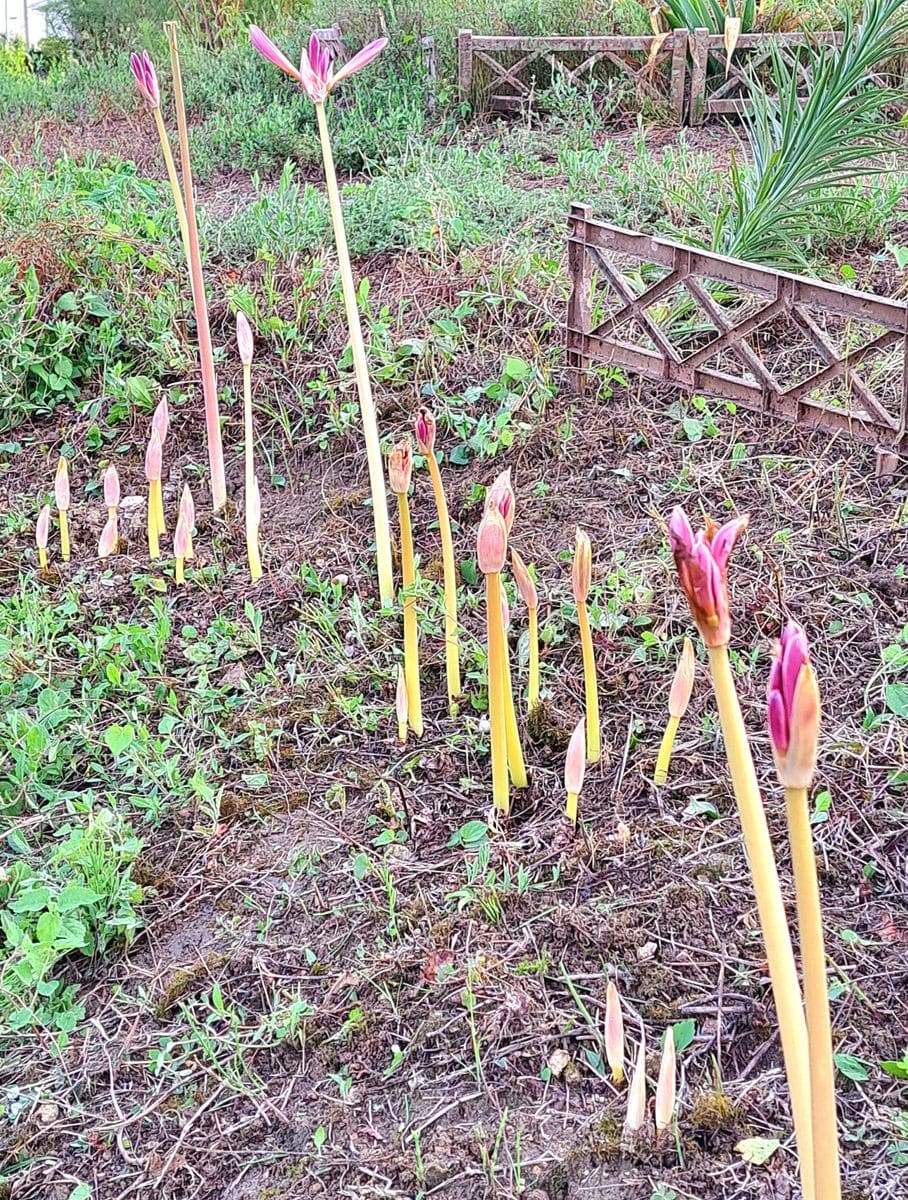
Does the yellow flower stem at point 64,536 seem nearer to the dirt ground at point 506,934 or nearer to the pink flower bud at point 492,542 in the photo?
the dirt ground at point 506,934

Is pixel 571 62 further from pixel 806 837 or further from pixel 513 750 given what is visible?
pixel 806 837

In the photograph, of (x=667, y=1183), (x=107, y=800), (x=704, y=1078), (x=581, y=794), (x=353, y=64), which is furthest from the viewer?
(x=353, y=64)

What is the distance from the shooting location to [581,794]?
2070 millimetres

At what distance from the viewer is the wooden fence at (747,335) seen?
277 cm

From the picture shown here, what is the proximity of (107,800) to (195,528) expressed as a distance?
1.06 meters

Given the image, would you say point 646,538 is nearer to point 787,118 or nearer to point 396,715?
point 396,715

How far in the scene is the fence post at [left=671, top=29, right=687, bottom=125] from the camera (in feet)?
18.0

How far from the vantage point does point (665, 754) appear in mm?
2023

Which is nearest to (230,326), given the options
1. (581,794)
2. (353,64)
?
(353,64)

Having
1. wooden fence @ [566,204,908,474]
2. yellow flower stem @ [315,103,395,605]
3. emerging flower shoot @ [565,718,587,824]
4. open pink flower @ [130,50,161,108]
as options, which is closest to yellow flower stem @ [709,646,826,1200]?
emerging flower shoot @ [565,718,587,824]

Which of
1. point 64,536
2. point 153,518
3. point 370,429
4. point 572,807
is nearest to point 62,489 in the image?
point 64,536

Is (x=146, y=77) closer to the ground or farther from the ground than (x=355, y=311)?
farther from the ground

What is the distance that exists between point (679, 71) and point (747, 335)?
9.91ft

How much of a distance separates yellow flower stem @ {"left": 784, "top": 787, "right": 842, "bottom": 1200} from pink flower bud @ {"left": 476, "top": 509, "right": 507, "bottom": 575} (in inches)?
33.3
